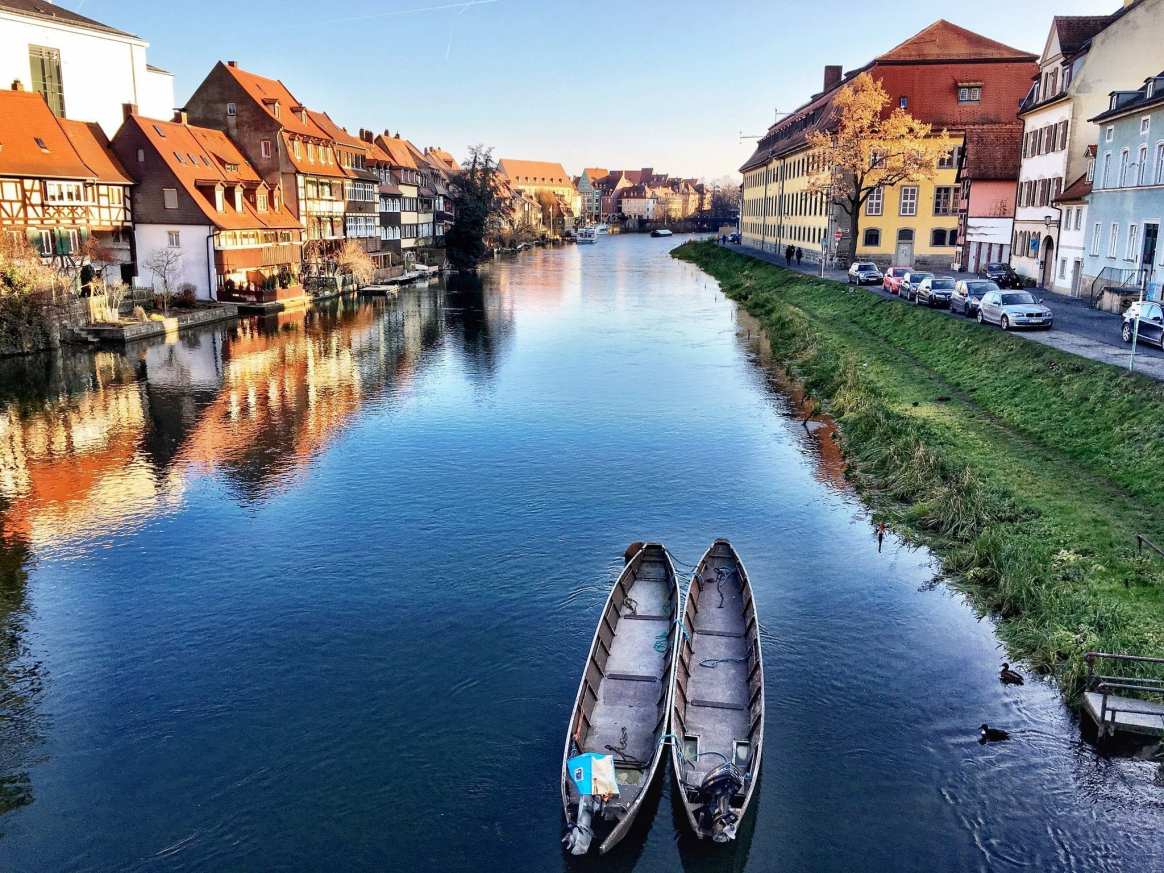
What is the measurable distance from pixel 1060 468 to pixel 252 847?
21136 millimetres

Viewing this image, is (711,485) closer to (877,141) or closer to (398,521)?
(398,521)

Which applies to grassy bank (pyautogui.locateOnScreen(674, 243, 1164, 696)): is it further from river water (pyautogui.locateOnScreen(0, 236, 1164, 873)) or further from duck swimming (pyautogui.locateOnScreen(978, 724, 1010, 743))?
duck swimming (pyautogui.locateOnScreen(978, 724, 1010, 743))

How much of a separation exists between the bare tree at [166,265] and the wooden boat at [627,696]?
5013 cm

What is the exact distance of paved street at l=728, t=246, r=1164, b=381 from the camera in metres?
29.1

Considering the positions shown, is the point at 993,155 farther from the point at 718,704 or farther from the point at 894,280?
the point at 718,704

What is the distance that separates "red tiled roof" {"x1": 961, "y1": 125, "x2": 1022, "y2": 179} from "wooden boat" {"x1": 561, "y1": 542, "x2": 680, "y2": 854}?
5489 cm

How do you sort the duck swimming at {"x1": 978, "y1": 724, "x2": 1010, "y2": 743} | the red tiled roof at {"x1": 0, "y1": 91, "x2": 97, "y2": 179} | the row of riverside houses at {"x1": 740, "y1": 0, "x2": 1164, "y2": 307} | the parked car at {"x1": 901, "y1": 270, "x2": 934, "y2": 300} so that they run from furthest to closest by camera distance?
the red tiled roof at {"x1": 0, "y1": 91, "x2": 97, "y2": 179}
the parked car at {"x1": 901, "y1": 270, "x2": 934, "y2": 300}
the row of riverside houses at {"x1": 740, "y1": 0, "x2": 1164, "y2": 307}
the duck swimming at {"x1": 978, "y1": 724, "x2": 1010, "y2": 743}

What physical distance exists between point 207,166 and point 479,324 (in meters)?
22.4

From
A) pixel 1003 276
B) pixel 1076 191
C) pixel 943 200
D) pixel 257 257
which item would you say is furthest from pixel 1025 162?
pixel 257 257

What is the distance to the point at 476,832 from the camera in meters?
12.4

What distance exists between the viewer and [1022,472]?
934 inches

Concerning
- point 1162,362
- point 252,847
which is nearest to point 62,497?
point 252,847

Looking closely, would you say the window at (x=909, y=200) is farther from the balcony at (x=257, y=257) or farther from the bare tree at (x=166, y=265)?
the bare tree at (x=166, y=265)

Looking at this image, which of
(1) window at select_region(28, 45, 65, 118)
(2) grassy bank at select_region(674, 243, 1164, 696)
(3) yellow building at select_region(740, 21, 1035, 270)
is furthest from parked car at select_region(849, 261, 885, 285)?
(1) window at select_region(28, 45, 65, 118)
